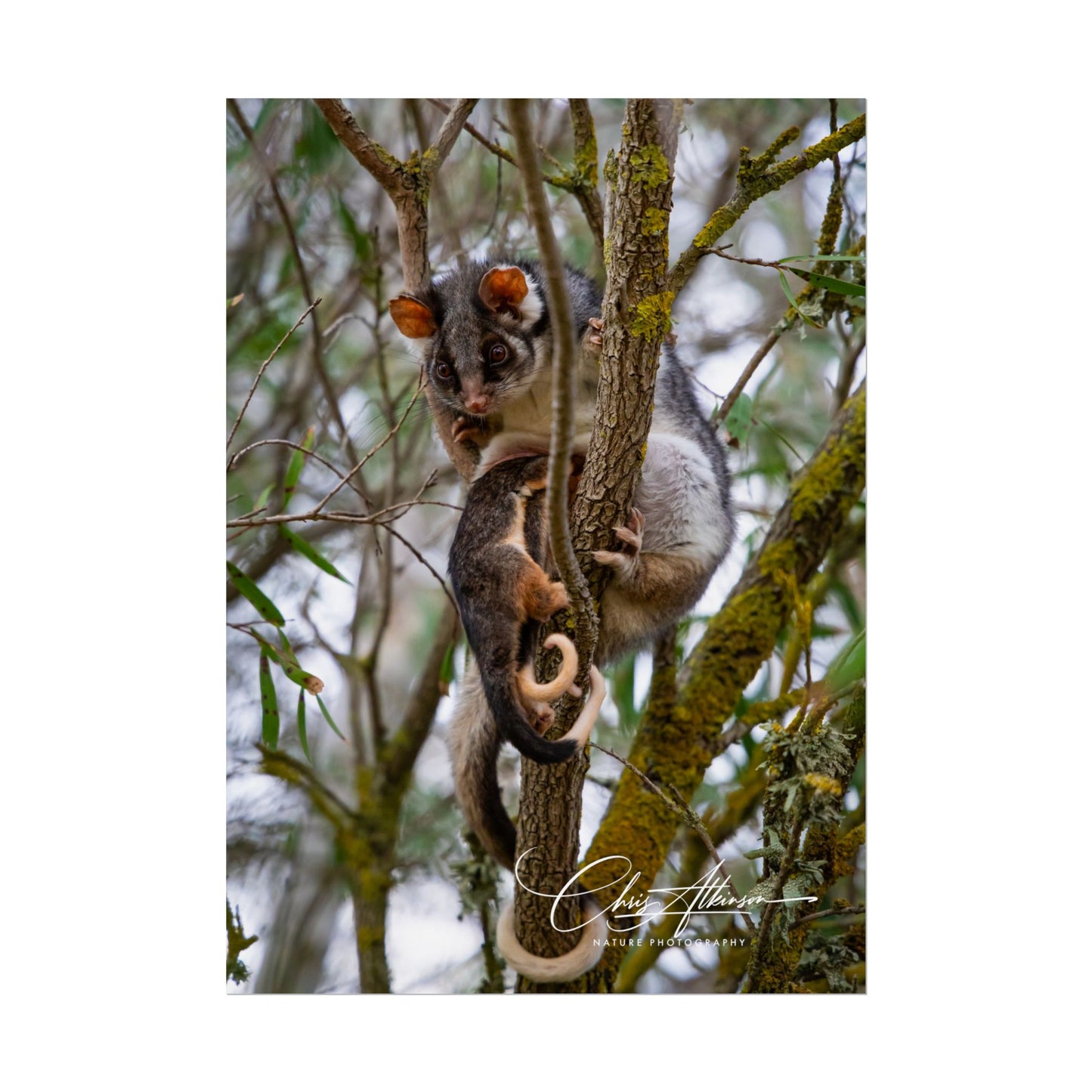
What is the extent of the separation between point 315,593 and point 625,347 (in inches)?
52.9

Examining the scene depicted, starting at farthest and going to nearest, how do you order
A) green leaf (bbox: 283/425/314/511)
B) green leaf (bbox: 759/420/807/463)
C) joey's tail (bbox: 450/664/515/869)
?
green leaf (bbox: 759/420/807/463), green leaf (bbox: 283/425/314/511), joey's tail (bbox: 450/664/515/869)

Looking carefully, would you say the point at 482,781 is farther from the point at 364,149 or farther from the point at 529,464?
the point at 364,149

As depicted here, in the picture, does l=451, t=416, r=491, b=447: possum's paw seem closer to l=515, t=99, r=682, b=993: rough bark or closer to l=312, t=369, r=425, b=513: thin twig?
l=312, t=369, r=425, b=513: thin twig

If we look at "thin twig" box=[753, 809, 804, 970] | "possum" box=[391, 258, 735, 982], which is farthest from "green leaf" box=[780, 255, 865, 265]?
"thin twig" box=[753, 809, 804, 970]

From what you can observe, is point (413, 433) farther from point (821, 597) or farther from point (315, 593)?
point (821, 597)

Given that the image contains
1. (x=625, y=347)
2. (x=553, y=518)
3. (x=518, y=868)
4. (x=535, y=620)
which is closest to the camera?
(x=553, y=518)

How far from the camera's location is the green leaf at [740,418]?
328 centimetres

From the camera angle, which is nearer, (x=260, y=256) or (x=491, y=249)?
(x=260, y=256)

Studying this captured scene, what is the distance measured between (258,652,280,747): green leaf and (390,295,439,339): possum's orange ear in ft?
3.08

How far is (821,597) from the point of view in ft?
10.5

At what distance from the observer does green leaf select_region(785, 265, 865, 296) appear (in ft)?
9.08

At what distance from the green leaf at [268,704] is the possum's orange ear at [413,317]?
939 mm

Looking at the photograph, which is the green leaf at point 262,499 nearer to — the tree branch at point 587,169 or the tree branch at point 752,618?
the tree branch at point 587,169
